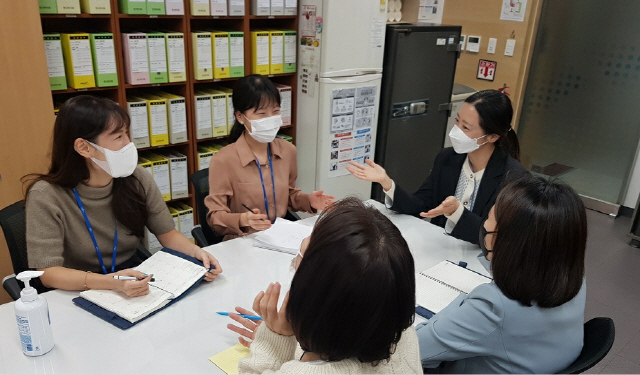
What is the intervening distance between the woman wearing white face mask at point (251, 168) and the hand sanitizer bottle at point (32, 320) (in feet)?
2.96

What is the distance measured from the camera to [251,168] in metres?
2.24

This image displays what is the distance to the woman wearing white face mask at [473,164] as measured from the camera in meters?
2.14

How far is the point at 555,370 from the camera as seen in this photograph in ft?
4.08

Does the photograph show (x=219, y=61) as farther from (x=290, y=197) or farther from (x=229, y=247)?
(x=229, y=247)

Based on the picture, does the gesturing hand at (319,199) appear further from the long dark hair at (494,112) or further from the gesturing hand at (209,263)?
the long dark hair at (494,112)

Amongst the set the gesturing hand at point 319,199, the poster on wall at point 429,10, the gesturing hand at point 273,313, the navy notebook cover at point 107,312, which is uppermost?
the poster on wall at point 429,10

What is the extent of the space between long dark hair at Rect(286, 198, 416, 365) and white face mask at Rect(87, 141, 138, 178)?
109 cm

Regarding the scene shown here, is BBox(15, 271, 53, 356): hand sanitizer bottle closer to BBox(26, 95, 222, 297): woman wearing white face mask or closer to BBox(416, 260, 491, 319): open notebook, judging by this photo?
BBox(26, 95, 222, 297): woman wearing white face mask

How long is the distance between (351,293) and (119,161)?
1204 millimetres

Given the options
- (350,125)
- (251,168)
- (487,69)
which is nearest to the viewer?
(251,168)

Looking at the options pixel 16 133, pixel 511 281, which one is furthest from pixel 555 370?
pixel 16 133

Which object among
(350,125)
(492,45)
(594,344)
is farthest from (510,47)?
(594,344)

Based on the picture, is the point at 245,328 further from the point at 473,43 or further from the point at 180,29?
the point at 473,43

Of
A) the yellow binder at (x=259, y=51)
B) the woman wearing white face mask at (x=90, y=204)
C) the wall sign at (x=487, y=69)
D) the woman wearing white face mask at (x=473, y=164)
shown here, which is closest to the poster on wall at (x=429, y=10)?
the wall sign at (x=487, y=69)
